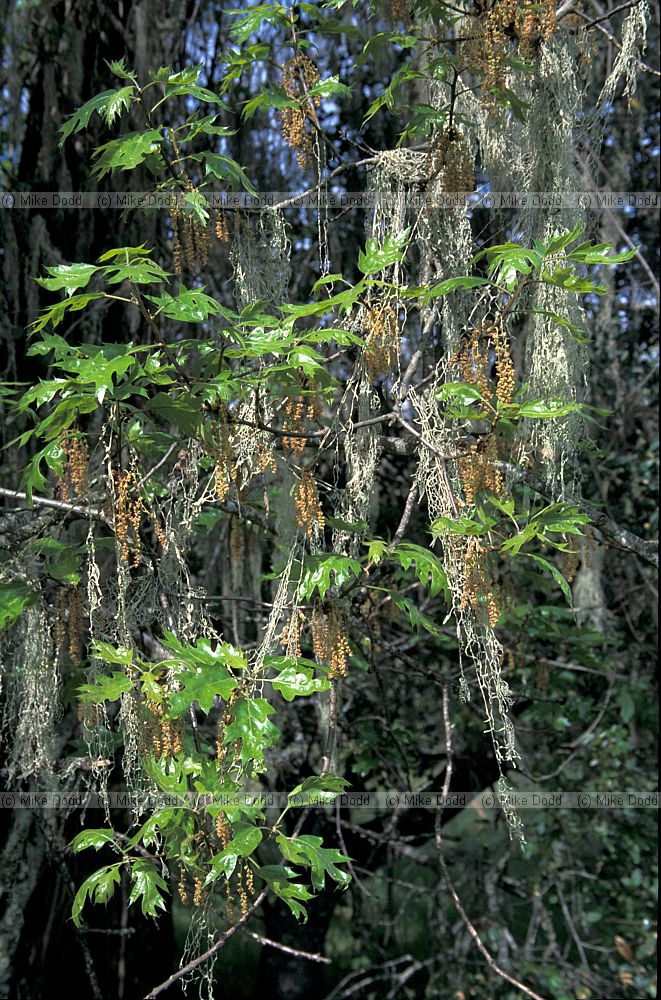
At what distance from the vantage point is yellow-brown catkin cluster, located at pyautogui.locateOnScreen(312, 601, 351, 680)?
1.83 meters

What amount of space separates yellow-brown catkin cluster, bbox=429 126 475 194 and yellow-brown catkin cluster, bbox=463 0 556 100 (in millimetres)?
121

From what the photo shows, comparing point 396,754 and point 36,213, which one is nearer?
point 36,213

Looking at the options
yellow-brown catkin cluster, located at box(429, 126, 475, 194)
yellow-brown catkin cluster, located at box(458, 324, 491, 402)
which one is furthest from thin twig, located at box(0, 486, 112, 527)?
yellow-brown catkin cluster, located at box(429, 126, 475, 194)

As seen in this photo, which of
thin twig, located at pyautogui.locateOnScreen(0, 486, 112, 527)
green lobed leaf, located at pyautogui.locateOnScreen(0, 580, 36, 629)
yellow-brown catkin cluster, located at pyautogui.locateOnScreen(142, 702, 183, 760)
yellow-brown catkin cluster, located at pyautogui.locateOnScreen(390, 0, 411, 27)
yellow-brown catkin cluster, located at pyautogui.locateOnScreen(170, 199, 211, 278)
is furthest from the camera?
yellow-brown catkin cluster, located at pyautogui.locateOnScreen(390, 0, 411, 27)

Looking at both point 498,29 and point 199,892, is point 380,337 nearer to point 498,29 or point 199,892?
point 498,29

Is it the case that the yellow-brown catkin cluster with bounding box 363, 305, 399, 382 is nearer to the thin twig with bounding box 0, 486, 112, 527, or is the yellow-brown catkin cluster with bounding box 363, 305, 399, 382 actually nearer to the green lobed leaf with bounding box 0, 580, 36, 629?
the thin twig with bounding box 0, 486, 112, 527

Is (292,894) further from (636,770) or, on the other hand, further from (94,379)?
(636,770)

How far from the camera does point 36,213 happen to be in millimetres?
2877

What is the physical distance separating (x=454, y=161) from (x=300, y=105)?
0.35 meters

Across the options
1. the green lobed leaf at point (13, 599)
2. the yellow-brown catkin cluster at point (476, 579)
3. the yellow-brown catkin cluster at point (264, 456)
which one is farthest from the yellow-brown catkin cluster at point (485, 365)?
the green lobed leaf at point (13, 599)

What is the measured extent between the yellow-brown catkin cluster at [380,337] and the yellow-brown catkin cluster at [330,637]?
47cm

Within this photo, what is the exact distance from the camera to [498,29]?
6.72ft

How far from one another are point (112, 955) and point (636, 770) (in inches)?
79.4

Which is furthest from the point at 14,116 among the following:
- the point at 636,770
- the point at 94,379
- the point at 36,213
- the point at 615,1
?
the point at 636,770
